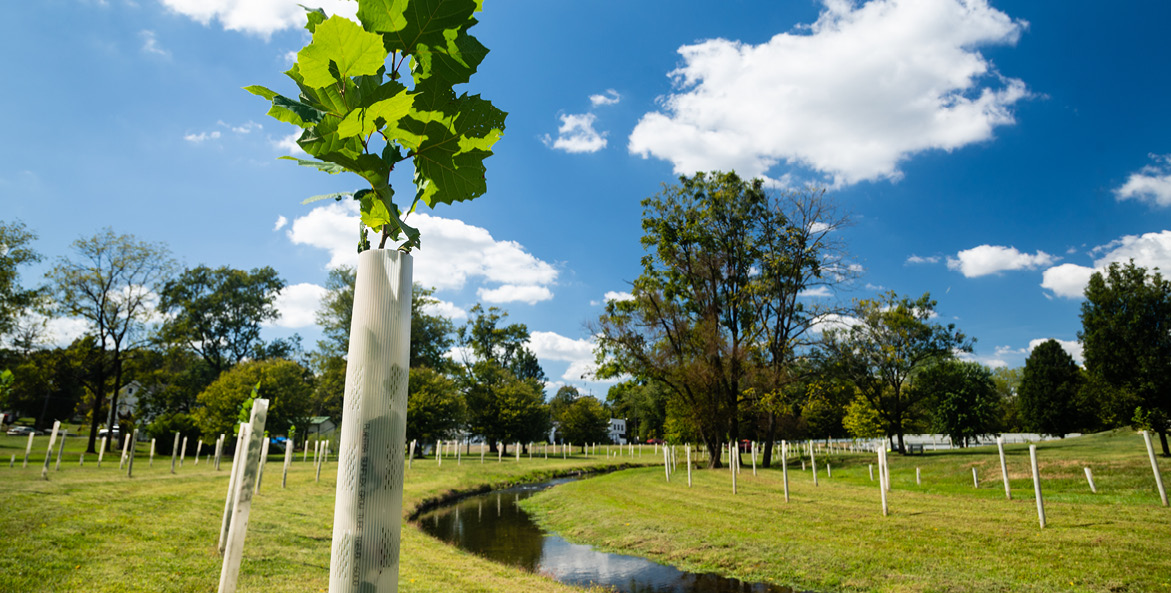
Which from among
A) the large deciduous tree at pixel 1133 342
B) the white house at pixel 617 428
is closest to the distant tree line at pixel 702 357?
the large deciduous tree at pixel 1133 342

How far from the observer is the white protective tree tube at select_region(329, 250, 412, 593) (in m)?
1.37

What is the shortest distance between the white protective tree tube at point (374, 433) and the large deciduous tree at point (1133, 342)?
3005 cm

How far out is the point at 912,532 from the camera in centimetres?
990

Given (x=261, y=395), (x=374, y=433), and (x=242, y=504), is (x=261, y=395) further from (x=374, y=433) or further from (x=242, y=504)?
(x=374, y=433)

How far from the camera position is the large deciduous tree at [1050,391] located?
47.9m

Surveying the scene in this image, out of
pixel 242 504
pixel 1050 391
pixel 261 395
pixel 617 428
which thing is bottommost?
pixel 617 428

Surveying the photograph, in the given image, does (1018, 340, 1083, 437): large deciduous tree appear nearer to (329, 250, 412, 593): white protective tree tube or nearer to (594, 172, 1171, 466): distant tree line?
(594, 172, 1171, 466): distant tree line

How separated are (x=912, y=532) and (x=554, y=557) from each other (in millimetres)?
7170

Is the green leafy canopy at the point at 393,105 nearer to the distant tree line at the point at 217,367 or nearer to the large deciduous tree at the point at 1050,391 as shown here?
the distant tree line at the point at 217,367

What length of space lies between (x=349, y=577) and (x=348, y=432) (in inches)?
14.5

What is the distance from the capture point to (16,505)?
8.84 metres

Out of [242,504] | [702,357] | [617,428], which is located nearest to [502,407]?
[702,357]

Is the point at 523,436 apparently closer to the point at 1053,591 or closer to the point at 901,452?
the point at 901,452

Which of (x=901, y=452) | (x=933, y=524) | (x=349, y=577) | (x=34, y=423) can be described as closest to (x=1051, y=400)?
(x=901, y=452)
